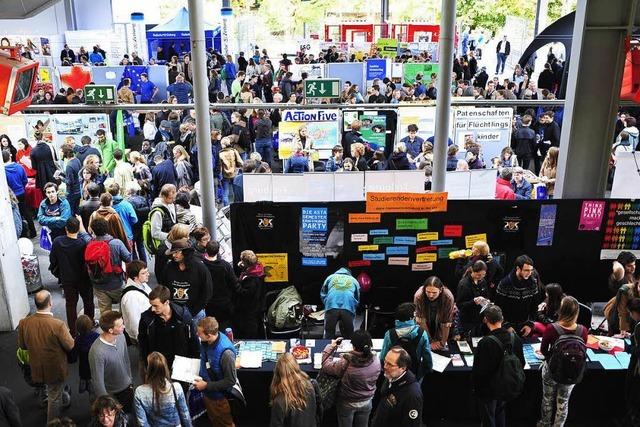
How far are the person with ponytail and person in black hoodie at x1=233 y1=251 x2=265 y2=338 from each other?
2086mm

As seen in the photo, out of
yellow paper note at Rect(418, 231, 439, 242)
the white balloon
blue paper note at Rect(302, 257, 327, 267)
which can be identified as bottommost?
the white balloon

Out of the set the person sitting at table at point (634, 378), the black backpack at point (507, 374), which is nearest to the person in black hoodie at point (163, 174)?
the black backpack at point (507, 374)

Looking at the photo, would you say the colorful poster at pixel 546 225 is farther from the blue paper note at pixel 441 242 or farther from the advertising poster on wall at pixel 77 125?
the advertising poster on wall at pixel 77 125

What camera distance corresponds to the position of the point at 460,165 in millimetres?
9305

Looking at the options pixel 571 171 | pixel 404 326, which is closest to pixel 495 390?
pixel 404 326

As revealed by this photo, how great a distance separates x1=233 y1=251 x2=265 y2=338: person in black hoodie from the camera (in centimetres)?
646

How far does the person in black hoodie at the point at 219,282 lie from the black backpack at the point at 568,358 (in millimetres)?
3206

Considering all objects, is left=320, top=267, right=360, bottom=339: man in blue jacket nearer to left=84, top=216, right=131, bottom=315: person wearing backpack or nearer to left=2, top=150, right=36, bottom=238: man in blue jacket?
left=84, top=216, right=131, bottom=315: person wearing backpack

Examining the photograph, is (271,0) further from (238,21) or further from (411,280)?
(411,280)

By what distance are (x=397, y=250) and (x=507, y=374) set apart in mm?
2921

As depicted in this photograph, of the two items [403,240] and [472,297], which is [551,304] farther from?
[403,240]

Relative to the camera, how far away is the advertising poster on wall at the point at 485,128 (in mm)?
11039

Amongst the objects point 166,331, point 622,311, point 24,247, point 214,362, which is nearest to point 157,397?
point 214,362

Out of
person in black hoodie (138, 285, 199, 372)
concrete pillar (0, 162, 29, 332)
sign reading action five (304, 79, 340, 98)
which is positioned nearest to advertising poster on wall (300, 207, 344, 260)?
person in black hoodie (138, 285, 199, 372)
